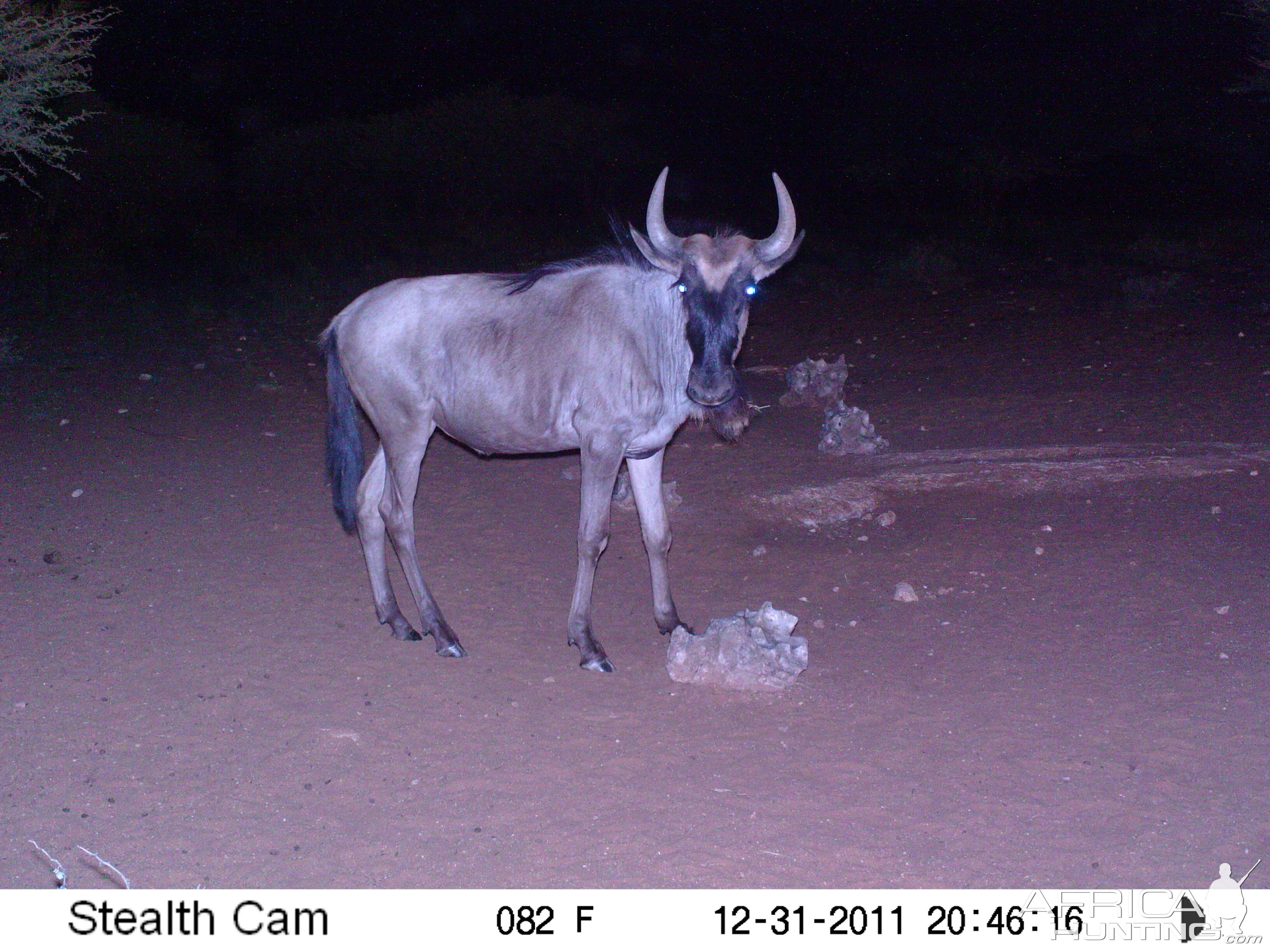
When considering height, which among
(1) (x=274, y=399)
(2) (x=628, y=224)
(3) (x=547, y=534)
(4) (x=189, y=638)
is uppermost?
(1) (x=274, y=399)

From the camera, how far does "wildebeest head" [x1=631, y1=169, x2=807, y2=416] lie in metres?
5.08

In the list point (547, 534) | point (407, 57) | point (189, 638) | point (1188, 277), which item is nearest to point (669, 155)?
point (407, 57)

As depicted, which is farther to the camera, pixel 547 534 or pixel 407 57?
pixel 407 57

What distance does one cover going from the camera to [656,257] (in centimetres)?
541

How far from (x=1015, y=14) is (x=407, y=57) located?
50.2 ft

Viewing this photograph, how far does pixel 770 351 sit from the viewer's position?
13.2 meters

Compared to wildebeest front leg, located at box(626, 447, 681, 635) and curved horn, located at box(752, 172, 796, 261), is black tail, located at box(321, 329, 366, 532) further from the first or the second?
curved horn, located at box(752, 172, 796, 261)

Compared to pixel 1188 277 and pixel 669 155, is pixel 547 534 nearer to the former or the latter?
pixel 1188 277

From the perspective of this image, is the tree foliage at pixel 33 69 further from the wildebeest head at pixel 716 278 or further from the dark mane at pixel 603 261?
the wildebeest head at pixel 716 278

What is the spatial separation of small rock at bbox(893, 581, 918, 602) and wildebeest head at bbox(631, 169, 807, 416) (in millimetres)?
1685

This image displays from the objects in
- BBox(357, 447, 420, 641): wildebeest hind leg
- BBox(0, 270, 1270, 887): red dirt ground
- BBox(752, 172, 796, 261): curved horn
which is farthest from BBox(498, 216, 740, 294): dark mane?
BBox(0, 270, 1270, 887): red dirt ground

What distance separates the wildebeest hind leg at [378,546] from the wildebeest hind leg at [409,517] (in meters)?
0.09

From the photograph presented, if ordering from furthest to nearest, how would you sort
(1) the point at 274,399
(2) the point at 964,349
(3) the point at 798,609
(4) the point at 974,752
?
1. (2) the point at 964,349
2. (1) the point at 274,399
3. (3) the point at 798,609
4. (4) the point at 974,752

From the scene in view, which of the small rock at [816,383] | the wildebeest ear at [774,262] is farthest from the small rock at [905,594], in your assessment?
the small rock at [816,383]
